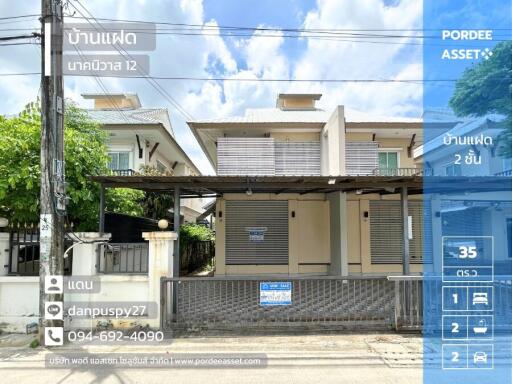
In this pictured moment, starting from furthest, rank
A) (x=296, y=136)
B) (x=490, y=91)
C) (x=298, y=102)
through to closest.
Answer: (x=298, y=102) → (x=296, y=136) → (x=490, y=91)

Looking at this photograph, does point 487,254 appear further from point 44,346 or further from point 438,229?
point 44,346

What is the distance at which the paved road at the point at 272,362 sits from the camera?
4.27m

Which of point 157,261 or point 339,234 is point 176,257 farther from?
point 339,234

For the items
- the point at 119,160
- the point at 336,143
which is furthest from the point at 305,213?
the point at 119,160

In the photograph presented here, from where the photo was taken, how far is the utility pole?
216 inches

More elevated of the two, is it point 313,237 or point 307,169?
point 307,169

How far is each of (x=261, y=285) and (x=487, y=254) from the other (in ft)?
15.6

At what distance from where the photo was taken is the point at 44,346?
5.45 metres

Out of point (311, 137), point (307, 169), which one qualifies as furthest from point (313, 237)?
point (311, 137)

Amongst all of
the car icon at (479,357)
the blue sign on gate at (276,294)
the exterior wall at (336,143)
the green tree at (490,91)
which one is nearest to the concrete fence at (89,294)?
the blue sign on gate at (276,294)

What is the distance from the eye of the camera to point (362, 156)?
1280 centimetres

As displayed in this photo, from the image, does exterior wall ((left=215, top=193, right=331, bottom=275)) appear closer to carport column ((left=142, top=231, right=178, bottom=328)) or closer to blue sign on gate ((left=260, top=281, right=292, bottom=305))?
carport column ((left=142, top=231, right=178, bottom=328))

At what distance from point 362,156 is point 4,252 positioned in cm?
1100

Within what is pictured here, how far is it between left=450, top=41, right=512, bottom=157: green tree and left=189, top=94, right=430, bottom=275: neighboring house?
3.01 meters
